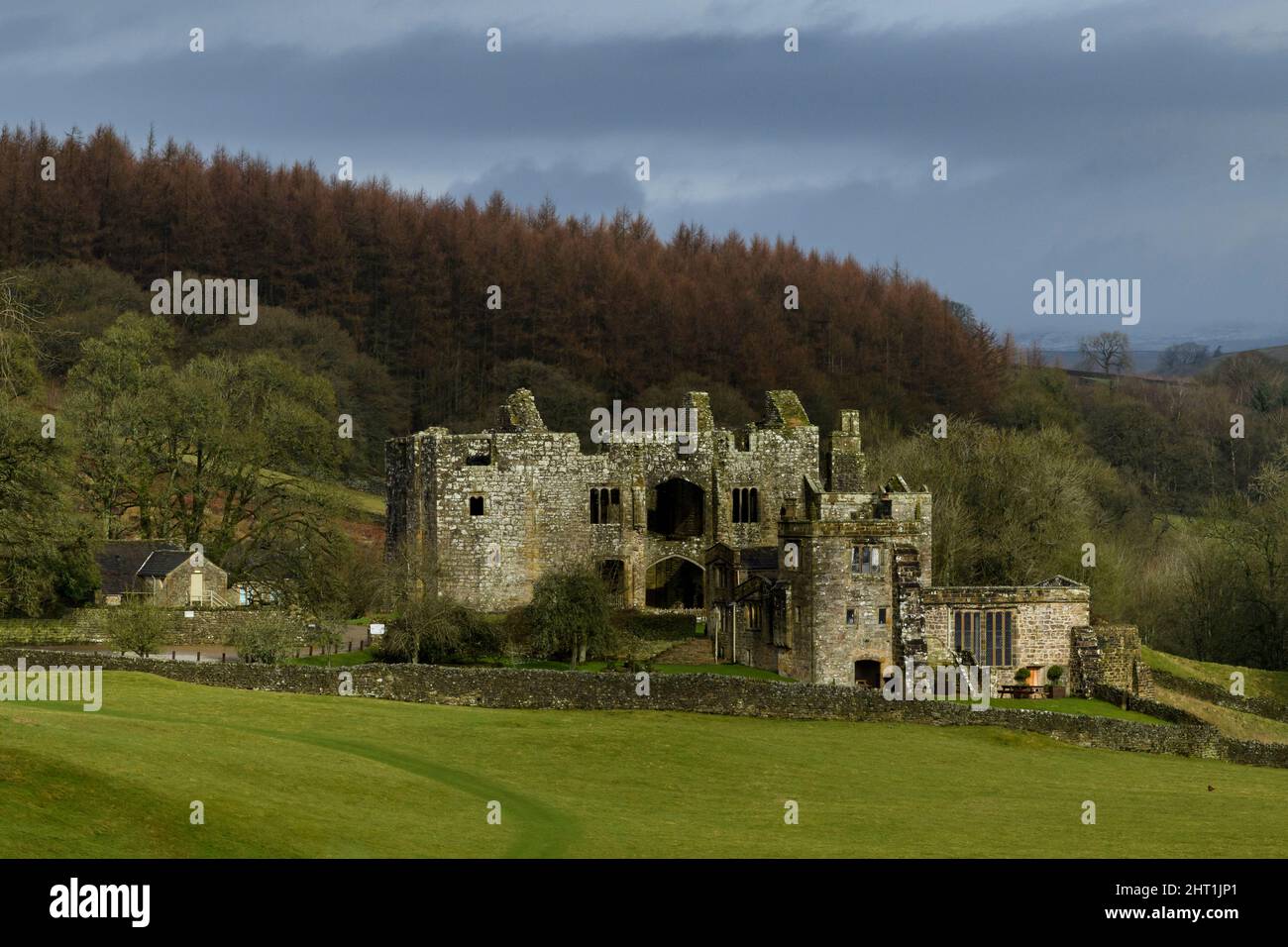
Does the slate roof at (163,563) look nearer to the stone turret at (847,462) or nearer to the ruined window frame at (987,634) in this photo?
the stone turret at (847,462)

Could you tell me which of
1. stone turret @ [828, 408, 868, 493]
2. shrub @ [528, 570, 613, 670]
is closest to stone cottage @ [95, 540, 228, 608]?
shrub @ [528, 570, 613, 670]

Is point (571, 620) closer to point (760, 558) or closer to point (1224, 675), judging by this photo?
point (760, 558)

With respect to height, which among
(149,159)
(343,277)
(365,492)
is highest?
(149,159)

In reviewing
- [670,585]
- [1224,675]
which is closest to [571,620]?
[670,585]

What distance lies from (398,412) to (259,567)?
4377 cm

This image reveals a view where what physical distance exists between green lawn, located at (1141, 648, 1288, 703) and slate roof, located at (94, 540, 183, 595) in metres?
38.1

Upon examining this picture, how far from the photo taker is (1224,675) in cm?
7719

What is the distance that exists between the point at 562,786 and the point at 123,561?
41.1 meters

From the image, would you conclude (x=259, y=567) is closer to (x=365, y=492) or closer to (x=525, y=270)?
(x=365, y=492)

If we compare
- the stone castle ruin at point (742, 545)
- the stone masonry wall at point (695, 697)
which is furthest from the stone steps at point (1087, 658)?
the stone masonry wall at point (695, 697)

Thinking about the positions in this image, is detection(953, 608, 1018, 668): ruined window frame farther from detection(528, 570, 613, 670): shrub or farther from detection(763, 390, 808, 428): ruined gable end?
detection(763, 390, 808, 428): ruined gable end

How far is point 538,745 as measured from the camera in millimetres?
50125

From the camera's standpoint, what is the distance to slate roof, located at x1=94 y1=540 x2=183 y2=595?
80.1 m

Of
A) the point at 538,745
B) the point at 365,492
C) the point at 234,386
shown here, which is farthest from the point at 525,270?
the point at 538,745
